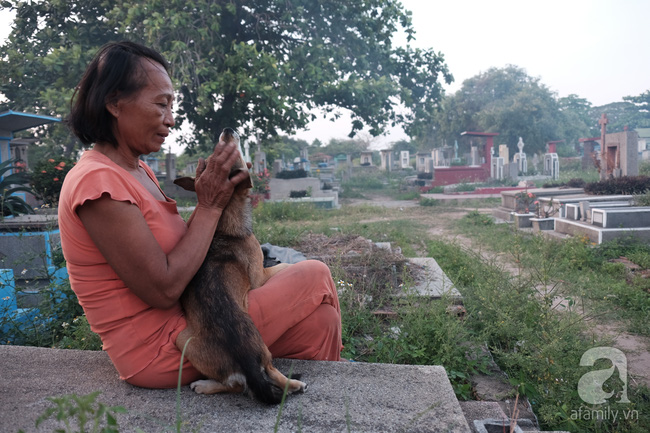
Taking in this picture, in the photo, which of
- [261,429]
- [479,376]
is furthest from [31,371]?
[479,376]

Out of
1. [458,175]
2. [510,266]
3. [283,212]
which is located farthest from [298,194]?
[510,266]

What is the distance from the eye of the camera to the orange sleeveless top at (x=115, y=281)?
1.63 meters

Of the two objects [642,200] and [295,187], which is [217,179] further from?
[295,187]

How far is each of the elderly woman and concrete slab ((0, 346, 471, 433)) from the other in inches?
5.7

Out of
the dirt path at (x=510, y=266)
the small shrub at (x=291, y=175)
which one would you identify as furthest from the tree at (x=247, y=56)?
the dirt path at (x=510, y=266)

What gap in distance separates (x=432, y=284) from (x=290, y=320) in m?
3.26

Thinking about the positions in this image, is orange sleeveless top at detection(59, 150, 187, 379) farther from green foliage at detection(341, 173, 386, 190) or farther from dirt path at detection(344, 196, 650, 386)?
green foliage at detection(341, 173, 386, 190)

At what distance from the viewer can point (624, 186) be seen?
33.8 ft

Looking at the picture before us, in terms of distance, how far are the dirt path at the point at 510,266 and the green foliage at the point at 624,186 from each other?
10.8 feet

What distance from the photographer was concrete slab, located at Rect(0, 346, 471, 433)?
1.60 metres

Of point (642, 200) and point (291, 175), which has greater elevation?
point (291, 175)

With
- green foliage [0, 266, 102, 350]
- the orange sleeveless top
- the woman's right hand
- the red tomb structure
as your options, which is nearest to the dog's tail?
the orange sleeveless top

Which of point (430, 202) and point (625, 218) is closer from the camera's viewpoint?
point (625, 218)

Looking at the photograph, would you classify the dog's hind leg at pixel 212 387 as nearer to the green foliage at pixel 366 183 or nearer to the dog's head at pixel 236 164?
the dog's head at pixel 236 164
